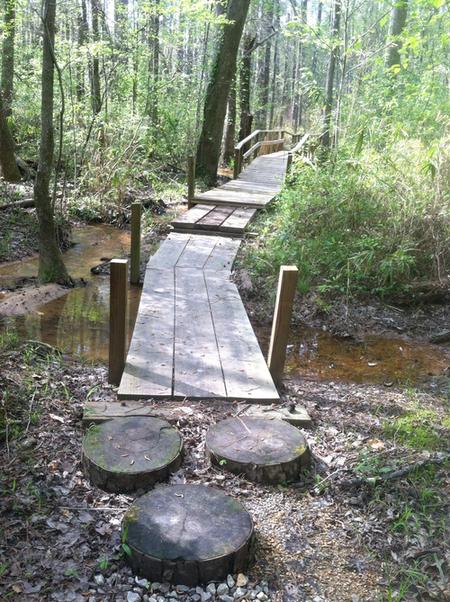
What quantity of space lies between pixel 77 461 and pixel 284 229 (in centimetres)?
572

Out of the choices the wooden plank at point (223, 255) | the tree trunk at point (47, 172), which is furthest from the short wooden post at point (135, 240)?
the wooden plank at point (223, 255)

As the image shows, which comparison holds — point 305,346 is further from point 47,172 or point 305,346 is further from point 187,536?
point 187,536

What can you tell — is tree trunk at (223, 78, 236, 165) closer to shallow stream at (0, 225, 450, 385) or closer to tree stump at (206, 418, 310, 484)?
shallow stream at (0, 225, 450, 385)

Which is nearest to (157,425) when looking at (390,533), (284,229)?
(390,533)

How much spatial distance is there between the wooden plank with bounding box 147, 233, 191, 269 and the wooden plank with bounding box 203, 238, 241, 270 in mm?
492

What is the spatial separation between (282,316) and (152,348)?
1.21 metres

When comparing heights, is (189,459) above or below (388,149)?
below

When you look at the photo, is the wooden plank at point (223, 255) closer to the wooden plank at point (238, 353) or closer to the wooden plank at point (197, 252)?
the wooden plank at point (197, 252)

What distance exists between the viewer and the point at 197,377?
4398 mm

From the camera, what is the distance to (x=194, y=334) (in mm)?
5262

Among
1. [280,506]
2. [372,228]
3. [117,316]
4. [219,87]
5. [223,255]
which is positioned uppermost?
[219,87]

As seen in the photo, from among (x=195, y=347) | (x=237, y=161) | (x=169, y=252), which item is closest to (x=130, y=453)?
(x=195, y=347)

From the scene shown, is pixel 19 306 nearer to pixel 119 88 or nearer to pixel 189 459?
pixel 189 459

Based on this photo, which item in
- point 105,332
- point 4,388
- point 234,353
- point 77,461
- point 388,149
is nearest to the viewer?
point 77,461
